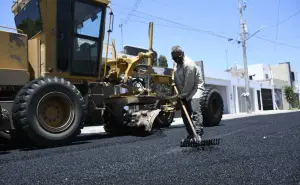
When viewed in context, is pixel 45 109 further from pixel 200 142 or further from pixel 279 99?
pixel 279 99

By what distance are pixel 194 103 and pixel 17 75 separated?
10.2ft

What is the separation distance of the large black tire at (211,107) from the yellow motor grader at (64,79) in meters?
1.24

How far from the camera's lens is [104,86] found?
674cm

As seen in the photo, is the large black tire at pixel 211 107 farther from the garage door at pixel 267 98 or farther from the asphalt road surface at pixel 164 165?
the garage door at pixel 267 98

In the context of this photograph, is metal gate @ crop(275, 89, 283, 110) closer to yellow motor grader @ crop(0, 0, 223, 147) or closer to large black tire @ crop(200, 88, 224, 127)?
large black tire @ crop(200, 88, 224, 127)

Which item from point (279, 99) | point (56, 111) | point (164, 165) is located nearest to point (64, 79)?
point (56, 111)

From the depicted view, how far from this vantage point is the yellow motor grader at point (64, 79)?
16.0 feet

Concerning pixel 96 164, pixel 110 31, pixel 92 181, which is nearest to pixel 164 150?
pixel 96 164

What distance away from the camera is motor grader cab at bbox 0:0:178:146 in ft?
16.0

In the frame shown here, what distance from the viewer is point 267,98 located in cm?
3828

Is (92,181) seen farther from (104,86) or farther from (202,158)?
(104,86)

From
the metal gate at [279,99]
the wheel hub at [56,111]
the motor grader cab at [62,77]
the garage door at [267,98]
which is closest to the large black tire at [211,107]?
the motor grader cab at [62,77]

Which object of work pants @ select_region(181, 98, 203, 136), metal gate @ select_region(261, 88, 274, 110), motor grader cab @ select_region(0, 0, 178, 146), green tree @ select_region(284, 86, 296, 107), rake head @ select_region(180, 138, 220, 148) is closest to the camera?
rake head @ select_region(180, 138, 220, 148)

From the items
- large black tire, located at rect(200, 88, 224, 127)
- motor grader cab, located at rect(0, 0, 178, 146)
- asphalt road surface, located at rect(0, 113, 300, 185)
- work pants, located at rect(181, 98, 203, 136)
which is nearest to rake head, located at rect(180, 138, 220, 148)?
asphalt road surface, located at rect(0, 113, 300, 185)
